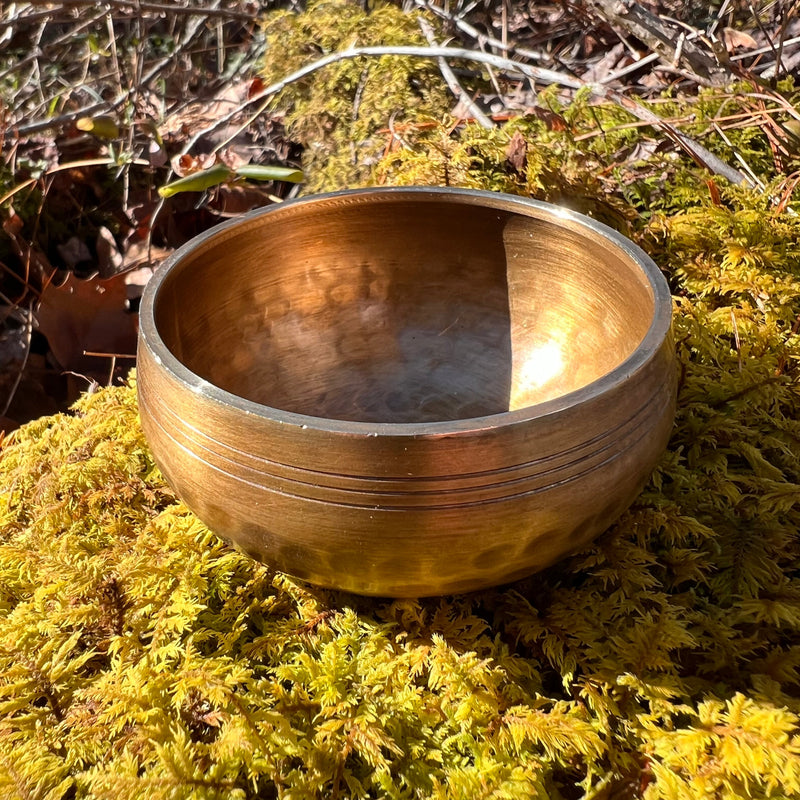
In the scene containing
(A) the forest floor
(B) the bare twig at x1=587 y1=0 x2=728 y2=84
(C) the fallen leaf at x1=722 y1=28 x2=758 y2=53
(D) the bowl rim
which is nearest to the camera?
(D) the bowl rim

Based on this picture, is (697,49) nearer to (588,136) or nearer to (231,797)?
(588,136)

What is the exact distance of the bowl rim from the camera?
670mm

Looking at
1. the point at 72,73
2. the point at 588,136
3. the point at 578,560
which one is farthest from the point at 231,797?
the point at 72,73

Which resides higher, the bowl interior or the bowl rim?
the bowl rim

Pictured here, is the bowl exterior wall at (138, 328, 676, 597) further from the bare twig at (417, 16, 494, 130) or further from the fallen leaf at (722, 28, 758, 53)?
the fallen leaf at (722, 28, 758, 53)

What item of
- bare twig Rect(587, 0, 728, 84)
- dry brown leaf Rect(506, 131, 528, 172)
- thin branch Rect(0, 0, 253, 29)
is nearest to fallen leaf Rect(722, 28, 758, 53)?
bare twig Rect(587, 0, 728, 84)

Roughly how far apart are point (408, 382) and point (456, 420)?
0.45 meters

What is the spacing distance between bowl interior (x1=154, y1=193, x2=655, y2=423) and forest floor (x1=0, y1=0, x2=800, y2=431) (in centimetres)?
56

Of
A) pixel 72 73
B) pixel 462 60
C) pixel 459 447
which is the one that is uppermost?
pixel 459 447

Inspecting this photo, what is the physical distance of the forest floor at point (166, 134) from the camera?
1803 millimetres

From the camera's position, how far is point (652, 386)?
77 centimetres

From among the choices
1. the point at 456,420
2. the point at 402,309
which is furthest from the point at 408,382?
the point at 456,420

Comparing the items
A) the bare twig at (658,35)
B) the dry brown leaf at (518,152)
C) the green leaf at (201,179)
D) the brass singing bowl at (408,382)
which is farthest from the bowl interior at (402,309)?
the bare twig at (658,35)

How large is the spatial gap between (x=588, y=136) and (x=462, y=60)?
0.64m
